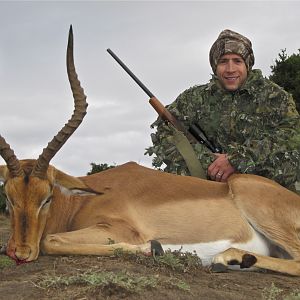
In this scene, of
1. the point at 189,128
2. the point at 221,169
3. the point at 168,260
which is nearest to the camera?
the point at 168,260

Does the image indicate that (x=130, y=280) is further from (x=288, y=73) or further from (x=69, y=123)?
(x=288, y=73)

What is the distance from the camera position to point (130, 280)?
3.89 metres

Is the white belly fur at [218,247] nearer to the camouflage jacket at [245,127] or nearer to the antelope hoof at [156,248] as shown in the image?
the antelope hoof at [156,248]

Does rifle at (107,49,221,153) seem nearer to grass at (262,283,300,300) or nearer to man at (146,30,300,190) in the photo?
man at (146,30,300,190)

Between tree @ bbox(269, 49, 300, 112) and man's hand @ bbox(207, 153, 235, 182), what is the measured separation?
52.3 ft

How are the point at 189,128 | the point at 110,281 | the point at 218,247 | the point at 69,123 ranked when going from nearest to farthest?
the point at 110,281
the point at 69,123
the point at 218,247
the point at 189,128

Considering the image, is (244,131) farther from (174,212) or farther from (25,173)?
(25,173)

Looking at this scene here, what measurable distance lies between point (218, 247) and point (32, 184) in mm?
1904

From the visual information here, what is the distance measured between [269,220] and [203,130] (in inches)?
97.2

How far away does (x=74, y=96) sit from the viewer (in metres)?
5.51

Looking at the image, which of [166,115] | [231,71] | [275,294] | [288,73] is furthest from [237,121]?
[288,73]

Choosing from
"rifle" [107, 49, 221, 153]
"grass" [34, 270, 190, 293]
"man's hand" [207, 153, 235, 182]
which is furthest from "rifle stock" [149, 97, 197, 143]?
"grass" [34, 270, 190, 293]

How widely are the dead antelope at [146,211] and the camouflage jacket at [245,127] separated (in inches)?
36.4

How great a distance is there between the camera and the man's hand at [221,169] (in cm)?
705
